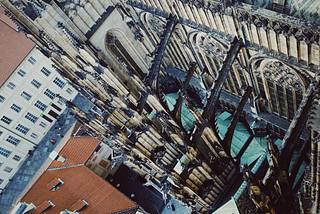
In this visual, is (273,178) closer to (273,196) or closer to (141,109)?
(273,196)

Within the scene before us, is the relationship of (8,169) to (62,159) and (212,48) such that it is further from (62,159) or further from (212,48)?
(212,48)

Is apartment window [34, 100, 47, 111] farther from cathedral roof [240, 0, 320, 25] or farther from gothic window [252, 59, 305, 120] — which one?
cathedral roof [240, 0, 320, 25]

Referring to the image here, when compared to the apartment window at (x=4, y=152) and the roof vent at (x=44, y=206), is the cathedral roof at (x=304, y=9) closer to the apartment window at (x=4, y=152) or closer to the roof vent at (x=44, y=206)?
the roof vent at (x=44, y=206)

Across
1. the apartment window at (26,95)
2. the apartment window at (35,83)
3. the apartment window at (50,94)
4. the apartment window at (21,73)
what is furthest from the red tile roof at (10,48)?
the apartment window at (50,94)

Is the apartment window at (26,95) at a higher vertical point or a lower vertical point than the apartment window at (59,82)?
lower

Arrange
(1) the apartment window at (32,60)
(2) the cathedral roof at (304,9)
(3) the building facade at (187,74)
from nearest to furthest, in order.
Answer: (2) the cathedral roof at (304,9)
(3) the building facade at (187,74)
(1) the apartment window at (32,60)

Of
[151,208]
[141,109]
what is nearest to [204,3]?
[141,109]

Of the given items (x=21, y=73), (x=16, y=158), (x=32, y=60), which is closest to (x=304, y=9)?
(x=32, y=60)
